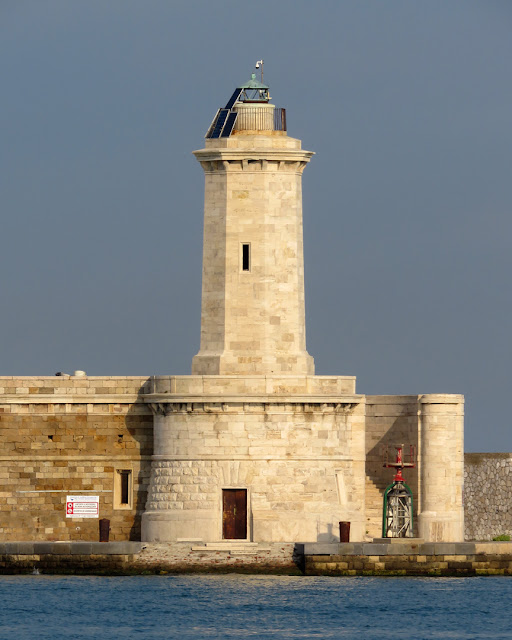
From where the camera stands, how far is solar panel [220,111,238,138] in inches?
2447

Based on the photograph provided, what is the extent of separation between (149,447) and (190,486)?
1.95 meters

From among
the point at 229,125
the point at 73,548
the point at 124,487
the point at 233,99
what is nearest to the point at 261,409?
the point at 124,487

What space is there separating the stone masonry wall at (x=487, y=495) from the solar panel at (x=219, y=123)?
12.5 m

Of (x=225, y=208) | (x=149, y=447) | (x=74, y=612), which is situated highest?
(x=225, y=208)

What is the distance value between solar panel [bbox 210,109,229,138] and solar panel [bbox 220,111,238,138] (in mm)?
101

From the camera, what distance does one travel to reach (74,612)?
56.4 meters

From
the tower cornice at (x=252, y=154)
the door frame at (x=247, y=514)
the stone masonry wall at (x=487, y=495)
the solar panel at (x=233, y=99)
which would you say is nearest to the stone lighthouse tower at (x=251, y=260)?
the tower cornice at (x=252, y=154)

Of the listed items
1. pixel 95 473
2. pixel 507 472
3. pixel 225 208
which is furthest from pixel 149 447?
pixel 507 472

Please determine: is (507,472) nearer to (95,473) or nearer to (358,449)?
(358,449)

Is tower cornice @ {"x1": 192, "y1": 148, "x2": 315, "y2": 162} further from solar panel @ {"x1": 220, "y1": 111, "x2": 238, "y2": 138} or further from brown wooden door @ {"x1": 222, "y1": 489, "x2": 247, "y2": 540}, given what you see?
brown wooden door @ {"x1": 222, "y1": 489, "x2": 247, "y2": 540}

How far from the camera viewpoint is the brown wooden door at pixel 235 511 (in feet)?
199

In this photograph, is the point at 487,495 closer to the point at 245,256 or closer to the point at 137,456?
the point at 137,456

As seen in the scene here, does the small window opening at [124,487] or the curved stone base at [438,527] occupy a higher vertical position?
the small window opening at [124,487]

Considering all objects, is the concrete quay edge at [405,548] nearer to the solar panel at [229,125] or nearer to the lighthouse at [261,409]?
the lighthouse at [261,409]
